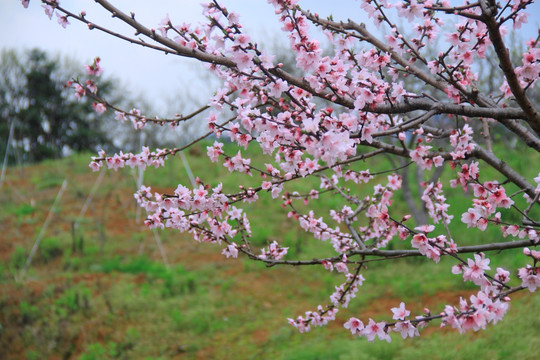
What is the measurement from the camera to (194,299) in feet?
21.9

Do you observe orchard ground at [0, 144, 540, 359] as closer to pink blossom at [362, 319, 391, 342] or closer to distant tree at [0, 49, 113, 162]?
pink blossom at [362, 319, 391, 342]

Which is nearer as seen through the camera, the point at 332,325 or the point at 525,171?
the point at 332,325

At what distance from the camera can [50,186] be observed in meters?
12.3

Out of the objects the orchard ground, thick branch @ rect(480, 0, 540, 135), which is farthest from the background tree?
the orchard ground

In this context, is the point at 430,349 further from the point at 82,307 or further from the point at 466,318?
the point at 82,307

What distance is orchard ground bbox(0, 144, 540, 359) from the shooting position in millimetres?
4742

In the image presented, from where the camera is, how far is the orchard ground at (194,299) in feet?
15.6

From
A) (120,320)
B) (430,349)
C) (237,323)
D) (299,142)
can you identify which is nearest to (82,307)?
(120,320)

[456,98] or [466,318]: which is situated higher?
[456,98]

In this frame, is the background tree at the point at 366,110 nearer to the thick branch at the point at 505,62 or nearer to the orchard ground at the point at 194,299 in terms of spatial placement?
the thick branch at the point at 505,62

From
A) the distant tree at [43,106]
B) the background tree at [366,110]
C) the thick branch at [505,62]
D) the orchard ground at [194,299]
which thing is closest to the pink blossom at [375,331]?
the background tree at [366,110]

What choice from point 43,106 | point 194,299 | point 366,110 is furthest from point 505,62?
point 43,106

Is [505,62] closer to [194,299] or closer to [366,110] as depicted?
[366,110]

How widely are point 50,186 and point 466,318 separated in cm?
1248
